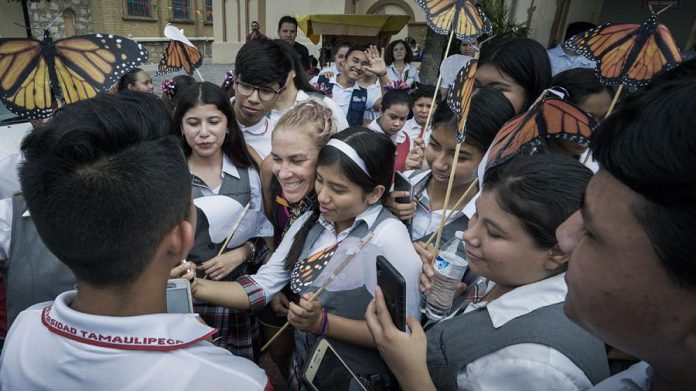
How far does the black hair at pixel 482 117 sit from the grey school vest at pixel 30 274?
5.61 feet

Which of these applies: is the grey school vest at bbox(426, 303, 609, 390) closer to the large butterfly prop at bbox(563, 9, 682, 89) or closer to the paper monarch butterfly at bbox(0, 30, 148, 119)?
the large butterfly prop at bbox(563, 9, 682, 89)

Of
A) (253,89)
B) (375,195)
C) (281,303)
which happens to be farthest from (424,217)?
(253,89)

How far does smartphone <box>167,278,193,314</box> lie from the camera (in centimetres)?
125

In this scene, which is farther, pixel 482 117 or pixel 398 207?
pixel 482 117

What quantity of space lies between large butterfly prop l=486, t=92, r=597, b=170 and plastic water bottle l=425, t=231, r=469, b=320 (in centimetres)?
38

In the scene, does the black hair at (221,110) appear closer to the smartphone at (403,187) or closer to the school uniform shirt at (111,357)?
the smartphone at (403,187)

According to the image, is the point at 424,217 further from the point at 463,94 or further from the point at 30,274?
the point at 30,274

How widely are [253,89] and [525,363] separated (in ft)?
8.03

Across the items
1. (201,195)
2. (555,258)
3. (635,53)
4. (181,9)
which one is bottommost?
(201,195)

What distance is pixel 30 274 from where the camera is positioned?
1.37m

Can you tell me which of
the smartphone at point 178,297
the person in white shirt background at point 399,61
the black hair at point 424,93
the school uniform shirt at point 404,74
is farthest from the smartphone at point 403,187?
the person in white shirt background at point 399,61

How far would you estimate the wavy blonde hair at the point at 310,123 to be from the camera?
6.55 ft

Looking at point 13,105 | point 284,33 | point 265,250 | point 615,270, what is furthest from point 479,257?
point 284,33

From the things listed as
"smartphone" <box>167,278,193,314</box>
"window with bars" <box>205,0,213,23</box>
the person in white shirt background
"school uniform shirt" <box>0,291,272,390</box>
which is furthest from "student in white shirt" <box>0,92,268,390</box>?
"window with bars" <box>205,0,213,23</box>
